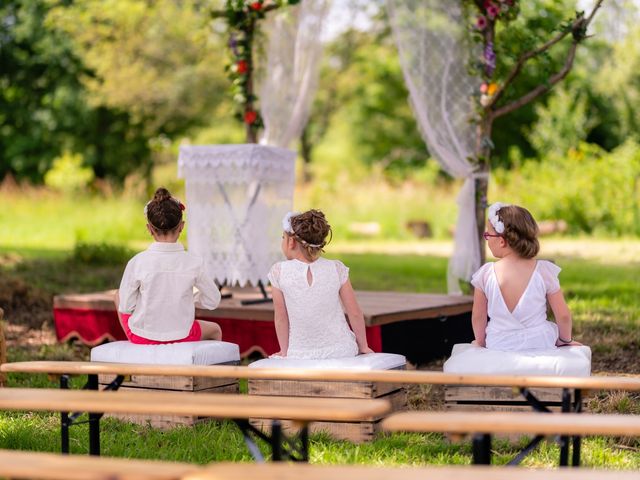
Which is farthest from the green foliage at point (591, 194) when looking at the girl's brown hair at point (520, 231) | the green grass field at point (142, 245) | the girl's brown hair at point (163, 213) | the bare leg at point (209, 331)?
the girl's brown hair at point (163, 213)

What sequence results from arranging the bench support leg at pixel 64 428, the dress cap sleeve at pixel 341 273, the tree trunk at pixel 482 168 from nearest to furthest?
the bench support leg at pixel 64 428, the dress cap sleeve at pixel 341 273, the tree trunk at pixel 482 168

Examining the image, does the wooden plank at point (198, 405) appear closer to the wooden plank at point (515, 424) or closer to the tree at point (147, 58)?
the wooden plank at point (515, 424)

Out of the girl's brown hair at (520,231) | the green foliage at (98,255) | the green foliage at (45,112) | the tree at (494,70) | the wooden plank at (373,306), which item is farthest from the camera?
the green foliage at (45,112)

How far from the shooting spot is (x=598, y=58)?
3316 cm

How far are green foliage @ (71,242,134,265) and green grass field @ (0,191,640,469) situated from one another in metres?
0.01

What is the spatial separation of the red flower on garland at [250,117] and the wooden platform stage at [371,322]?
1547 mm

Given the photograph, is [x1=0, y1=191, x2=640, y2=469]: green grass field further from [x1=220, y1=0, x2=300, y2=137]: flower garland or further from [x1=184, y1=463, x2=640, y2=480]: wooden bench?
[x1=220, y1=0, x2=300, y2=137]: flower garland

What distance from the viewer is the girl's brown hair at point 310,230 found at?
4.43 m

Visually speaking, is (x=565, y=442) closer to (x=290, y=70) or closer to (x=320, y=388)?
(x=320, y=388)

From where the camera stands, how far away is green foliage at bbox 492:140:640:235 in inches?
602

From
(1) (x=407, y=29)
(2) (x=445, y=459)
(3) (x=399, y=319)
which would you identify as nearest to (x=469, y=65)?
(1) (x=407, y=29)

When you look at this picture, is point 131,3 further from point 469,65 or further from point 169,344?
point 169,344

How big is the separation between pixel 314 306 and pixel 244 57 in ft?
13.1

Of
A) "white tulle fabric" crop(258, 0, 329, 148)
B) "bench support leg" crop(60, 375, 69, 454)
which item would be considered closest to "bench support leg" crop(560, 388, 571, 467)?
"bench support leg" crop(60, 375, 69, 454)
